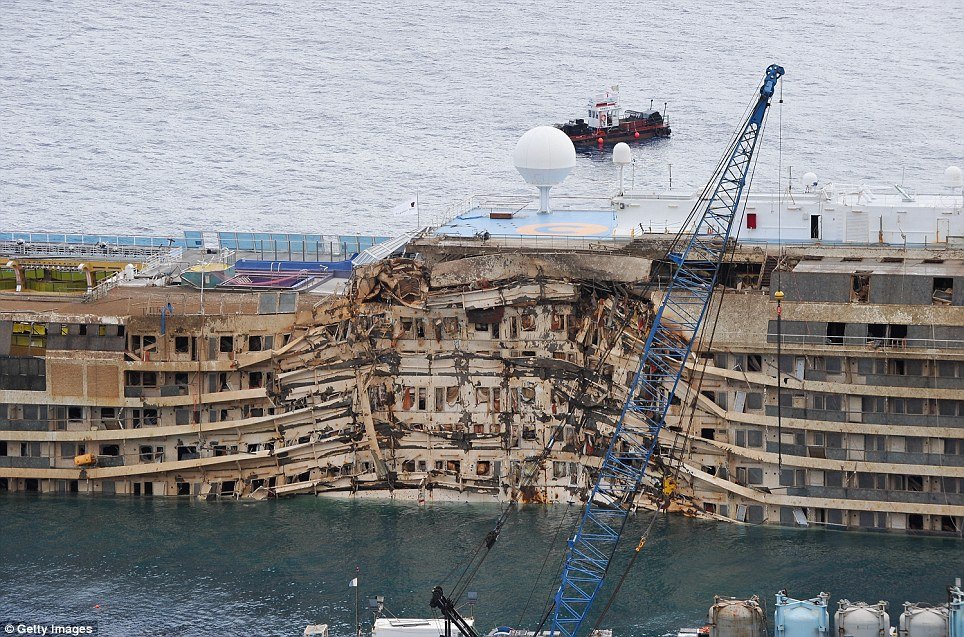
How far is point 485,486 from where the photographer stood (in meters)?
87.5

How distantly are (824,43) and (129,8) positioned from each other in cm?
6212

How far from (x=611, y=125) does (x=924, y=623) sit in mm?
90140

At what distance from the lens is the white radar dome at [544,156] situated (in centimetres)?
9481

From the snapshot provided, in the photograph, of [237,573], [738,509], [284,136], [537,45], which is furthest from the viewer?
[537,45]

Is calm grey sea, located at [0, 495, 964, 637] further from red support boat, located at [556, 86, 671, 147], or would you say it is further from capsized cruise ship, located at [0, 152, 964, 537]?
red support boat, located at [556, 86, 671, 147]

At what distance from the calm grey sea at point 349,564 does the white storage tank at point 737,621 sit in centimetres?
484

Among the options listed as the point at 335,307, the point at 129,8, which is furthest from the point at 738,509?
the point at 129,8

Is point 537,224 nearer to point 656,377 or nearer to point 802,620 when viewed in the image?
point 656,377

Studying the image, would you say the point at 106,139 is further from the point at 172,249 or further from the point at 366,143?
the point at 172,249

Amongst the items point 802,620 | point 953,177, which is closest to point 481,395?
point 802,620

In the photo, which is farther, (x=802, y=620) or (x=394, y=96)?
(x=394, y=96)

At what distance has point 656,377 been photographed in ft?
282

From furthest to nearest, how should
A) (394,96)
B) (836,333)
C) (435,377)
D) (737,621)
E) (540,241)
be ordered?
(394,96), (540,241), (435,377), (836,333), (737,621)

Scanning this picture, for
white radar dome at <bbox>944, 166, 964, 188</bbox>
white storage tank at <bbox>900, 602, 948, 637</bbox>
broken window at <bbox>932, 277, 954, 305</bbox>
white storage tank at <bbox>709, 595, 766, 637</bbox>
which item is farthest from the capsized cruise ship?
white storage tank at <bbox>709, 595, 766, 637</bbox>
